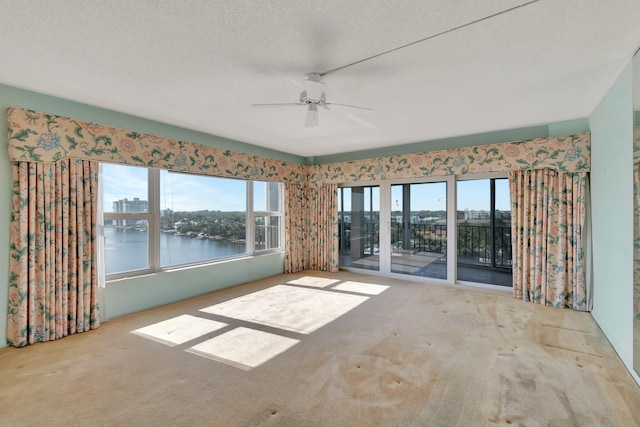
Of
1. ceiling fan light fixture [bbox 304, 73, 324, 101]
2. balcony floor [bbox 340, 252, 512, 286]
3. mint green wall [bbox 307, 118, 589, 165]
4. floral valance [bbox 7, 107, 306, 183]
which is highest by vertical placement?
mint green wall [bbox 307, 118, 589, 165]

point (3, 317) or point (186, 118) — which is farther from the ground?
point (186, 118)

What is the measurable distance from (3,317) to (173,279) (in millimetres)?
1521

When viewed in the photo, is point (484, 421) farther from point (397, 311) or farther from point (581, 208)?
point (581, 208)

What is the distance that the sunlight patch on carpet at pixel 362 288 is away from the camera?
435cm

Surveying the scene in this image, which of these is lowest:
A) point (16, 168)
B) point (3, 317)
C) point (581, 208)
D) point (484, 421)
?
point (484, 421)

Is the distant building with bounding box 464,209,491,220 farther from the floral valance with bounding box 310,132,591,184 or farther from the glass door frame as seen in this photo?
the floral valance with bounding box 310,132,591,184

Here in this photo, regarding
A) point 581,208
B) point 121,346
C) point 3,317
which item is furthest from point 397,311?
point 3,317

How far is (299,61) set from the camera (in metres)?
2.14

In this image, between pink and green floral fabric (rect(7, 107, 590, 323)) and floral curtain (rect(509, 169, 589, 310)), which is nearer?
pink and green floral fabric (rect(7, 107, 590, 323))

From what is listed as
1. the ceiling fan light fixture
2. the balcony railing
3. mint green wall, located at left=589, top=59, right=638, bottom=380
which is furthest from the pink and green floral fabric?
the ceiling fan light fixture

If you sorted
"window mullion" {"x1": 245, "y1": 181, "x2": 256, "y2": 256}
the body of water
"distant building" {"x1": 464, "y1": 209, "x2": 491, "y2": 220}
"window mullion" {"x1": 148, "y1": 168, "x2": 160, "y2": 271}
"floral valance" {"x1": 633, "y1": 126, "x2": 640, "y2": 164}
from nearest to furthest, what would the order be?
"floral valance" {"x1": 633, "y1": 126, "x2": 640, "y2": 164} < the body of water < "window mullion" {"x1": 148, "y1": 168, "x2": 160, "y2": 271} < "distant building" {"x1": 464, "y1": 209, "x2": 491, "y2": 220} < "window mullion" {"x1": 245, "y1": 181, "x2": 256, "y2": 256}

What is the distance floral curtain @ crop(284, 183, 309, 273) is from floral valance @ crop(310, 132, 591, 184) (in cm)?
50

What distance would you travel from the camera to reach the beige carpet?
178 centimetres

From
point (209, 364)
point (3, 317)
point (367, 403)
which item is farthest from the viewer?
point (3, 317)
